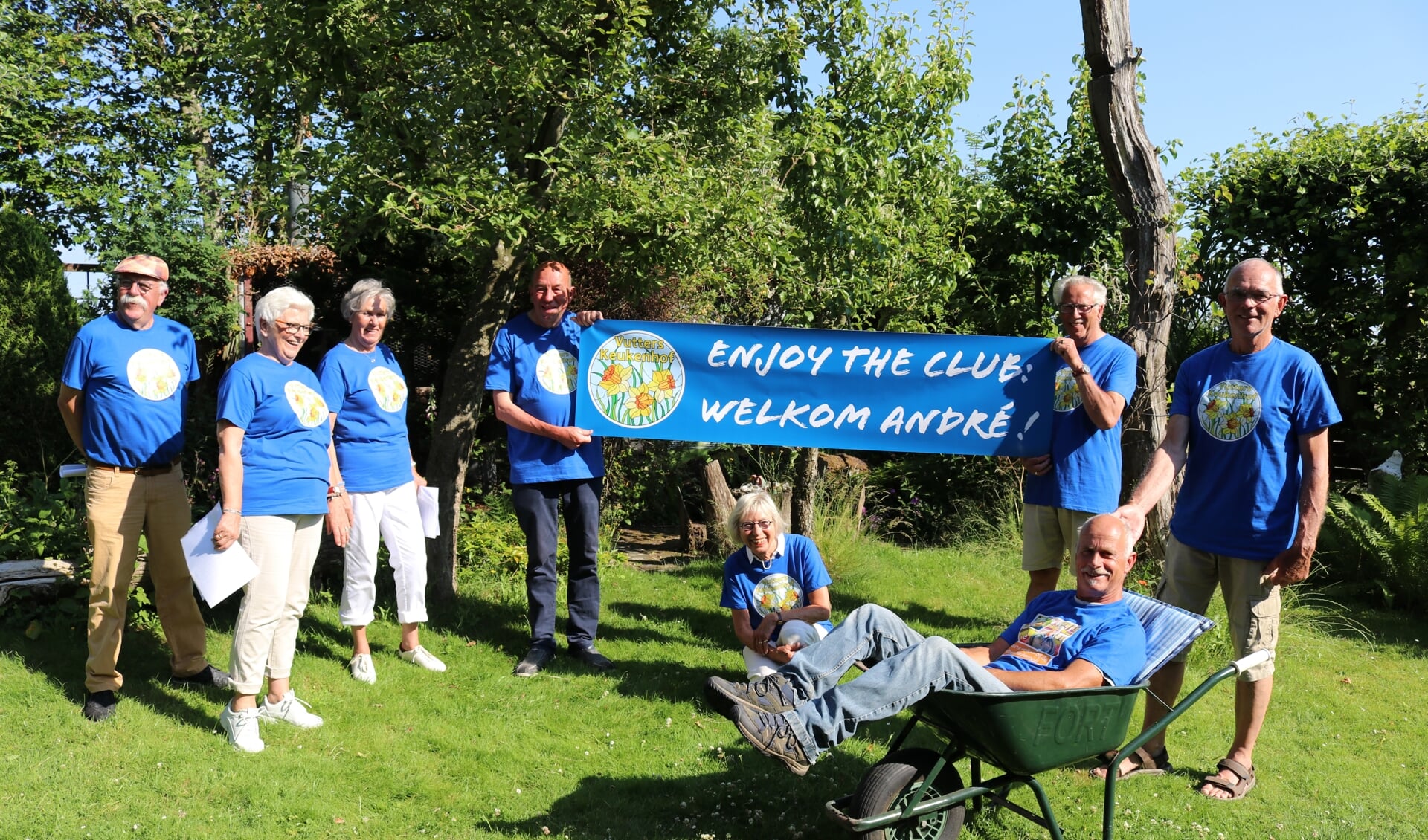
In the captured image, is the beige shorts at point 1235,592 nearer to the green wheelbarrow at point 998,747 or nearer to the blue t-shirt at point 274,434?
the green wheelbarrow at point 998,747

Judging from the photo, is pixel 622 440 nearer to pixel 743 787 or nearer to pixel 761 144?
pixel 761 144

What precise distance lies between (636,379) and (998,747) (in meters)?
2.96

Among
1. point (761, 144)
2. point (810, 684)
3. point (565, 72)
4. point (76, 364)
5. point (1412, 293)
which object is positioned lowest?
point (810, 684)

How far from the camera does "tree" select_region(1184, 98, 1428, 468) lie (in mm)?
7836

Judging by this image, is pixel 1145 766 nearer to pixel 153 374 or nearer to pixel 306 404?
pixel 306 404

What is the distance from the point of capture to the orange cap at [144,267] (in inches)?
176

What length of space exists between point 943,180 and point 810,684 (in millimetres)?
5323

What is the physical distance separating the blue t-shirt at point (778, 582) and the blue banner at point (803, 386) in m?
0.71

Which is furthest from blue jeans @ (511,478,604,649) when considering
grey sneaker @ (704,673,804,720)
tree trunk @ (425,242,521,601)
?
grey sneaker @ (704,673,804,720)

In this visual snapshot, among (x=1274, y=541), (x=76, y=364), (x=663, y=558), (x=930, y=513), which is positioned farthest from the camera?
(x=930, y=513)

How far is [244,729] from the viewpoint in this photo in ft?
13.9

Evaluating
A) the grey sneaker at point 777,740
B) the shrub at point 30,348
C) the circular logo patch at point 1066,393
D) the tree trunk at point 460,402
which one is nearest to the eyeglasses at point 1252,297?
the circular logo patch at point 1066,393

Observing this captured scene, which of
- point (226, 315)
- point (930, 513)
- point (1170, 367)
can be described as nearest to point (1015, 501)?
point (930, 513)

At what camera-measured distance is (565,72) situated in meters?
5.76
